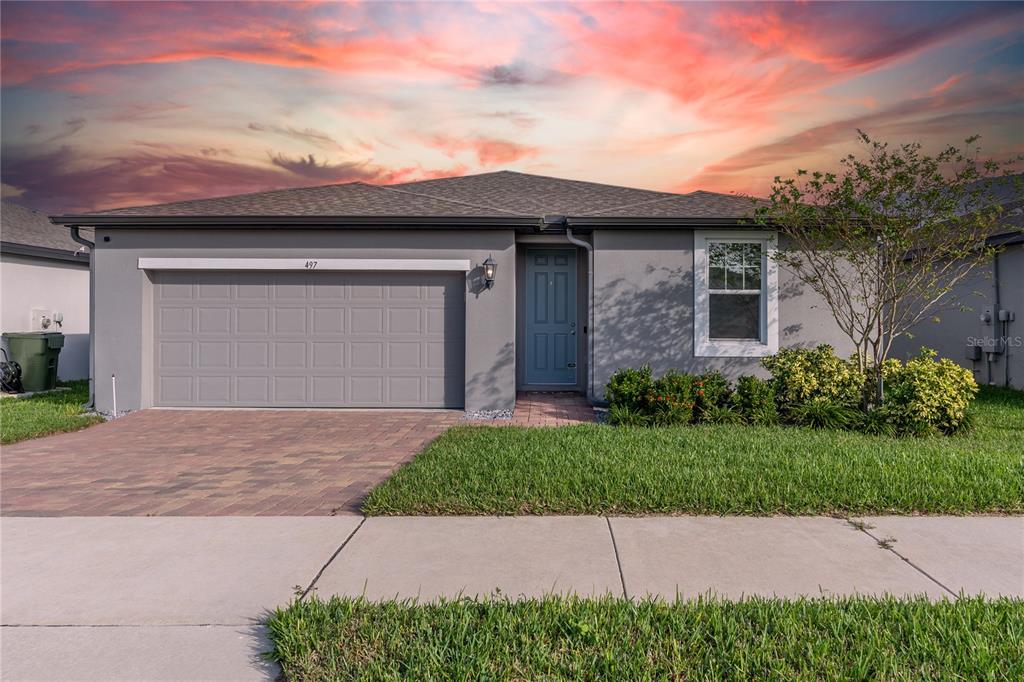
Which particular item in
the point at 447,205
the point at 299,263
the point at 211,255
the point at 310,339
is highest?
the point at 447,205

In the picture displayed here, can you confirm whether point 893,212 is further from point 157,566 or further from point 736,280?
point 157,566

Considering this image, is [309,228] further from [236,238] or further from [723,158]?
[723,158]

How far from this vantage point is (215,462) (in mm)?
7086

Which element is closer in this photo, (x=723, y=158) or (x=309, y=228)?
(x=309, y=228)

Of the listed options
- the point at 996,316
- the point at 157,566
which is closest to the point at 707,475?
the point at 157,566

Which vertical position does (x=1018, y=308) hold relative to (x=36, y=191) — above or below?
below

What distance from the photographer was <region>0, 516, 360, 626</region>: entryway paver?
3.45m

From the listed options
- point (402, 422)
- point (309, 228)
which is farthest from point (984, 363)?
point (309, 228)

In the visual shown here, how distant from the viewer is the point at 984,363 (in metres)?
13.7

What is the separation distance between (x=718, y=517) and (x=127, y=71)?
15573mm

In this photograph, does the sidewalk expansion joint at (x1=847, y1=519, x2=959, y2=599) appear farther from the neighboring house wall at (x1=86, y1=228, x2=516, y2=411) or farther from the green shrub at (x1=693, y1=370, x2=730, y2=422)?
the neighboring house wall at (x1=86, y1=228, x2=516, y2=411)

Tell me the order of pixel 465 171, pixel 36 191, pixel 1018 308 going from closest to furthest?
pixel 1018 308
pixel 465 171
pixel 36 191

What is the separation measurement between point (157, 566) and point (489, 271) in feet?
23.3

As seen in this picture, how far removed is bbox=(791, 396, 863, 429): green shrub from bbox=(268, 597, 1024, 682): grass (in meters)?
5.34
